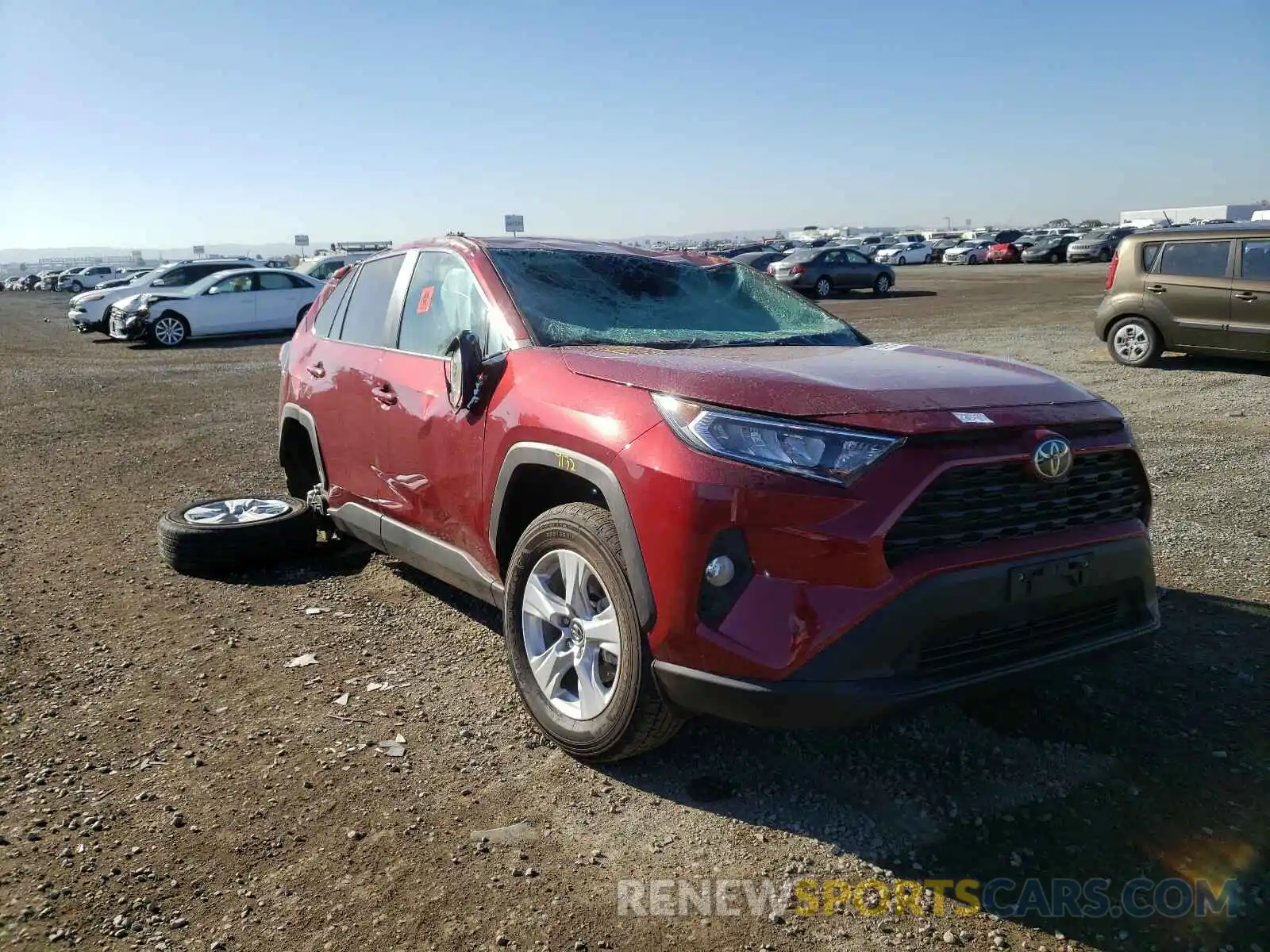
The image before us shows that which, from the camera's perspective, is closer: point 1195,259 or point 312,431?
point 312,431

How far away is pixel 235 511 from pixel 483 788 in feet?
10.5

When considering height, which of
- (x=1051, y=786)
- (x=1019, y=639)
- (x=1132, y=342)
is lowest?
(x=1051, y=786)

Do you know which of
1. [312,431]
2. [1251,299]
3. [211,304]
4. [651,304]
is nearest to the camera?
[651,304]

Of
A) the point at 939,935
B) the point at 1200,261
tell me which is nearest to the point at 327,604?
the point at 939,935

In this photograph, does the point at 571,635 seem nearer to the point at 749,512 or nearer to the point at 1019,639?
the point at 749,512

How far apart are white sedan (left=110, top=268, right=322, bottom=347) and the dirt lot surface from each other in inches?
657

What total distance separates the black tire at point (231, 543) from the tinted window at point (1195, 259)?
35.4ft

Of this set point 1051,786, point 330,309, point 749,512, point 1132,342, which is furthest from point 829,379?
point 1132,342

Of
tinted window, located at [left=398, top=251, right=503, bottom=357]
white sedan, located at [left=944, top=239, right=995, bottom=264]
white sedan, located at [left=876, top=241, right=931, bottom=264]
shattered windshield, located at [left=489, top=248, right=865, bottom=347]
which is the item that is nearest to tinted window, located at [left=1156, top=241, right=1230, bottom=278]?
shattered windshield, located at [left=489, top=248, right=865, bottom=347]

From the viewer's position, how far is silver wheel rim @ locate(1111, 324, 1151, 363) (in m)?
12.3

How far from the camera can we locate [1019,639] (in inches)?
116

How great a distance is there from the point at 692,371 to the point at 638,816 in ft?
4.54

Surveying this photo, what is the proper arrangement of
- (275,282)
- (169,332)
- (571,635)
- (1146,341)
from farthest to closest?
(275,282) < (169,332) < (1146,341) < (571,635)

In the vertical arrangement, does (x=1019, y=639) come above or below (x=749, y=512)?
below
